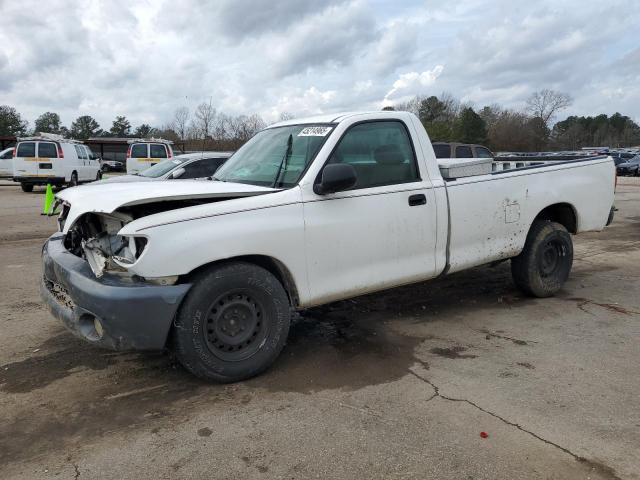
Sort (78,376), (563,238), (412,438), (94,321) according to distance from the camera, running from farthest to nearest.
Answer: (563,238) < (78,376) < (94,321) < (412,438)

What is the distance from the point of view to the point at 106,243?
3883 mm

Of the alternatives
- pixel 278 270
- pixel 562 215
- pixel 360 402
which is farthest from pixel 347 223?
pixel 562 215

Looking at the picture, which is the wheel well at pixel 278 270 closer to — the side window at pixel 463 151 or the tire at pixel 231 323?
the tire at pixel 231 323

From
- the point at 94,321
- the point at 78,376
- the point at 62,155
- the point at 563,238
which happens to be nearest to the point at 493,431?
the point at 94,321

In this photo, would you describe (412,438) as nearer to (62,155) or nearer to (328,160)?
(328,160)

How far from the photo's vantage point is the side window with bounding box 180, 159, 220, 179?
442 inches

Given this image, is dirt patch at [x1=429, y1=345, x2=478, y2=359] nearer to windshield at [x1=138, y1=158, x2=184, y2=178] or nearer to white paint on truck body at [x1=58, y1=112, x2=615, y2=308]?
white paint on truck body at [x1=58, y1=112, x2=615, y2=308]

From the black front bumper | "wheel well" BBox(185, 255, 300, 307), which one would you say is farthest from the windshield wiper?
the black front bumper

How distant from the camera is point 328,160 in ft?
14.0

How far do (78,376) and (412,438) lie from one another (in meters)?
2.54

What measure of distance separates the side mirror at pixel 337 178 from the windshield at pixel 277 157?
287 mm

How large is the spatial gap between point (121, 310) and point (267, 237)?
1085mm

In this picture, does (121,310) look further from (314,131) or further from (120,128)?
(120,128)

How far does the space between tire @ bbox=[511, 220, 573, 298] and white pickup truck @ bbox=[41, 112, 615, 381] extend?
14.1 inches
